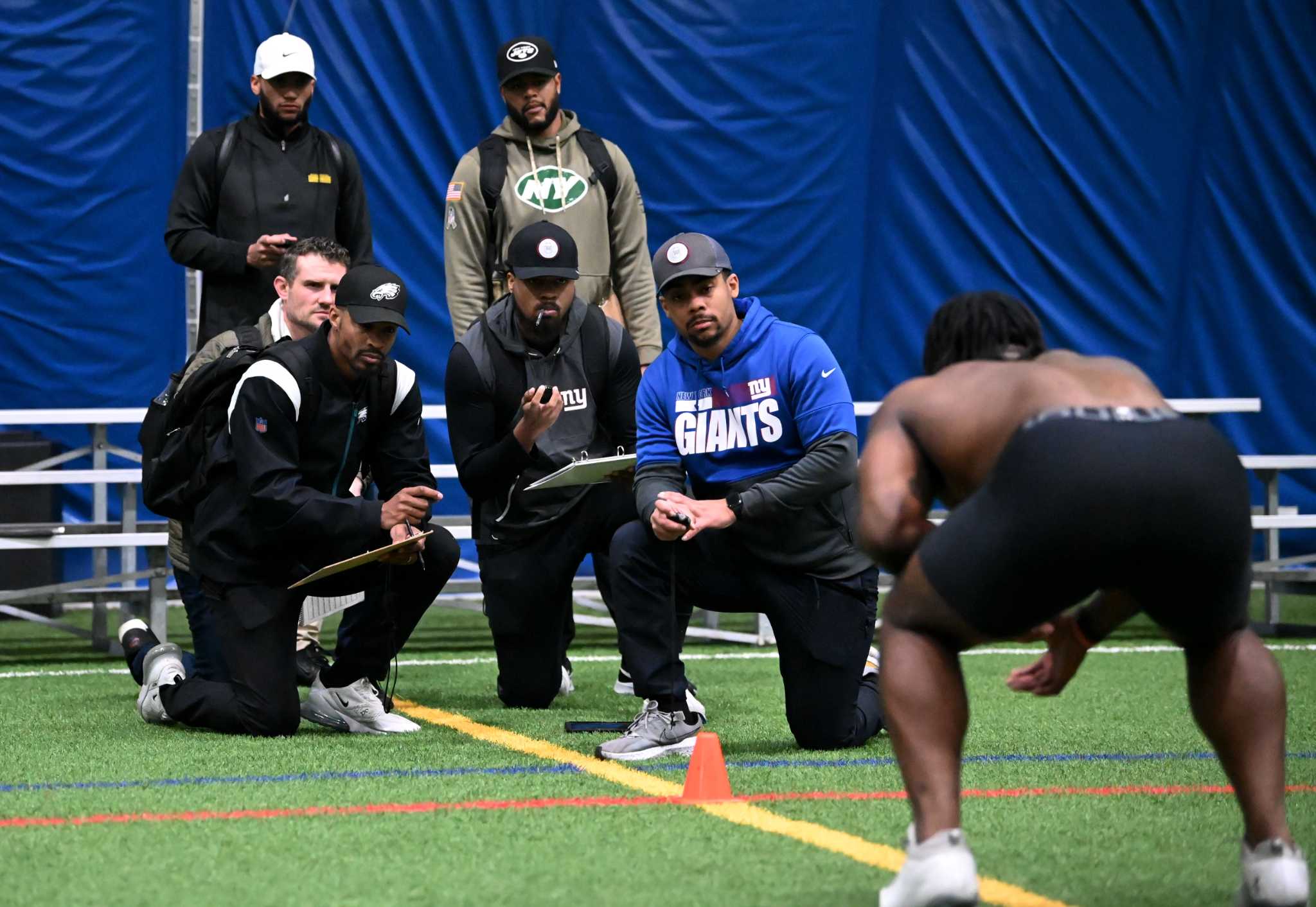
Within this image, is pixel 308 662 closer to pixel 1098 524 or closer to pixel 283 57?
pixel 283 57

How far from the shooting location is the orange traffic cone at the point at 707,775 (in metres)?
4.42

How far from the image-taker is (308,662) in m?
6.97

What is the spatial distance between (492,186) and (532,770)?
9.24 ft

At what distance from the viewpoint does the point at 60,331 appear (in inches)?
368

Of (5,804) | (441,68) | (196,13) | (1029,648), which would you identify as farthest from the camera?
(441,68)

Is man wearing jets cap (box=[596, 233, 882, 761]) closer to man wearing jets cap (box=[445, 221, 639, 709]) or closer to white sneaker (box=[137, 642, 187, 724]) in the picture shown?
man wearing jets cap (box=[445, 221, 639, 709])

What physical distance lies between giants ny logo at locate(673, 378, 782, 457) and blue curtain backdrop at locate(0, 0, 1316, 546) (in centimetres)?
433

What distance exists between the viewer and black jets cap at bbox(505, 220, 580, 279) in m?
6.07

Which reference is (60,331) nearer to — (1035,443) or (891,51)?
(891,51)

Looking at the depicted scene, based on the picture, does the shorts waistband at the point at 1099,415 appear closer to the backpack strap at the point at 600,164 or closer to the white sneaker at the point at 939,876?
the white sneaker at the point at 939,876

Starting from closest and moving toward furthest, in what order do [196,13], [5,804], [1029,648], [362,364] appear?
1. [5,804]
2. [362,364]
3. [1029,648]
4. [196,13]

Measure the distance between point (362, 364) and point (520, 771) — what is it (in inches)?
56.8

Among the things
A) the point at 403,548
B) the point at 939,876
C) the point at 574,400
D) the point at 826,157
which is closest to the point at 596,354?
the point at 574,400

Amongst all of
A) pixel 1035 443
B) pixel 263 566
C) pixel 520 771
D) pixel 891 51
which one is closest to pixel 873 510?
pixel 1035 443
